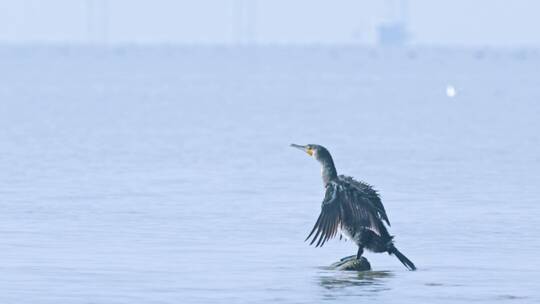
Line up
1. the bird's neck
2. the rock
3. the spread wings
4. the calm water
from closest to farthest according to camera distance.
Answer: the calm water
the spread wings
the rock
the bird's neck

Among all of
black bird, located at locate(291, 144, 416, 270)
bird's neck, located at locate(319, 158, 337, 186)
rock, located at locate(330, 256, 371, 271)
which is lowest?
rock, located at locate(330, 256, 371, 271)

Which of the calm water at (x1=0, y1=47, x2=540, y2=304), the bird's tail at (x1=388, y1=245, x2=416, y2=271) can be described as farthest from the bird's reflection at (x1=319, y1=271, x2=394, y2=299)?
the bird's tail at (x1=388, y1=245, x2=416, y2=271)

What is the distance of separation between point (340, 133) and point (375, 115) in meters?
15.8

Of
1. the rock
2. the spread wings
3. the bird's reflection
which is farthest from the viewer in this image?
the rock

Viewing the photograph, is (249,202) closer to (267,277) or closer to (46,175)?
(46,175)

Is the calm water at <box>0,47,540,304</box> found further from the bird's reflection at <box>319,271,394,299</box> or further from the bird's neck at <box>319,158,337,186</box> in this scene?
the bird's neck at <box>319,158,337,186</box>

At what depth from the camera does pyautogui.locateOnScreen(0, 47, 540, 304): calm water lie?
67.6 ft

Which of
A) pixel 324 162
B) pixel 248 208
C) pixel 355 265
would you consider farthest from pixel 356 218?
pixel 248 208

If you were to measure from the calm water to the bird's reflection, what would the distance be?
3 centimetres

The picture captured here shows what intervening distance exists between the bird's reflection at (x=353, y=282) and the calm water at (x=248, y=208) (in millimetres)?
27

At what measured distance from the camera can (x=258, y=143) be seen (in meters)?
50.2

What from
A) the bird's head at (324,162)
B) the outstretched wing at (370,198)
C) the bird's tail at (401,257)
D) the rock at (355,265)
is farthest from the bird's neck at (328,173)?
the bird's tail at (401,257)

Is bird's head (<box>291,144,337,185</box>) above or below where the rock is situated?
above

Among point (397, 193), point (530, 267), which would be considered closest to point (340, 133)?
point (397, 193)
